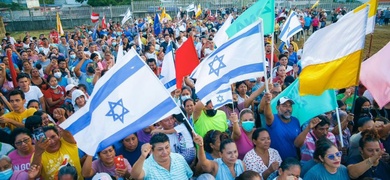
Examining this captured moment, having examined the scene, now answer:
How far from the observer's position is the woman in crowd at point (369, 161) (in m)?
3.44

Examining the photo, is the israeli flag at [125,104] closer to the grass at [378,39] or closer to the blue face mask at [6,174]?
the blue face mask at [6,174]

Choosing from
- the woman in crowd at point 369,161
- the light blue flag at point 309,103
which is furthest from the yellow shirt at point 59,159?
the woman in crowd at point 369,161

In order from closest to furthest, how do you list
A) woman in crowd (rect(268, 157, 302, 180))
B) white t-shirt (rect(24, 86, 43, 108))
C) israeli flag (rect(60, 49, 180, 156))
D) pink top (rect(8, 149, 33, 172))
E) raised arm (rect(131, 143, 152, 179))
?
raised arm (rect(131, 143, 152, 179)) < israeli flag (rect(60, 49, 180, 156)) < woman in crowd (rect(268, 157, 302, 180)) < pink top (rect(8, 149, 33, 172)) < white t-shirt (rect(24, 86, 43, 108))

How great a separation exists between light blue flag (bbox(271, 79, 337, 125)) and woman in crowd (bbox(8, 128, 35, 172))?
3.41 m

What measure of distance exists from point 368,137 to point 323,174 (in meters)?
0.81

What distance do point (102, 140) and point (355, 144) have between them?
312 centimetres

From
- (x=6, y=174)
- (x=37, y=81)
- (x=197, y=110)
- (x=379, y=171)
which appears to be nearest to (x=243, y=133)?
(x=197, y=110)

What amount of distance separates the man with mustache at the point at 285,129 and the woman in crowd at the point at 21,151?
118 inches

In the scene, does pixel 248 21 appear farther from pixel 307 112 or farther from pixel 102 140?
pixel 102 140

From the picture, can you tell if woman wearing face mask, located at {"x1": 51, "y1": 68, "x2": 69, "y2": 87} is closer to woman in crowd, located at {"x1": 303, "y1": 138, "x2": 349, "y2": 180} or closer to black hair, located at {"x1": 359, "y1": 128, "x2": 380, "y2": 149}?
woman in crowd, located at {"x1": 303, "y1": 138, "x2": 349, "y2": 180}

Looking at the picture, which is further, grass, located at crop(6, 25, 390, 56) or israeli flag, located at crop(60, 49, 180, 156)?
grass, located at crop(6, 25, 390, 56)

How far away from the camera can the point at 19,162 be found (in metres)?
3.75

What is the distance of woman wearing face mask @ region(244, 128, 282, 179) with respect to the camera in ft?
12.4

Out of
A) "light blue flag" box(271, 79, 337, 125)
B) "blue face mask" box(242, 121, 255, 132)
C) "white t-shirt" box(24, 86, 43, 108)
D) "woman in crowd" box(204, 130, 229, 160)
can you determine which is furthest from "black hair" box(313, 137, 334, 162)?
"white t-shirt" box(24, 86, 43, 108)
